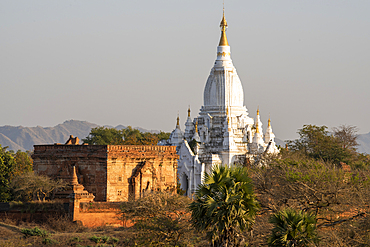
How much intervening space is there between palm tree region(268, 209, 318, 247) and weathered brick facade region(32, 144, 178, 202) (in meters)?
19.3

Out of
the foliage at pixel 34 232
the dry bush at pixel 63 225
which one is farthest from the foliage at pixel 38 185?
the foliage at pixel 34 232

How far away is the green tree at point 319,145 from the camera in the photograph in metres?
63.0

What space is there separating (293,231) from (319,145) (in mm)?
45825

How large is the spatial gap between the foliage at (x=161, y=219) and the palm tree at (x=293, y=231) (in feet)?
21.0

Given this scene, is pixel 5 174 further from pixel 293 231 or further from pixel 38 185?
pixel 293 231

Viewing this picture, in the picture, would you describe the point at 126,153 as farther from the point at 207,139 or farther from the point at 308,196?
the point at 207,139

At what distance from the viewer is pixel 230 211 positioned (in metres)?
22.0

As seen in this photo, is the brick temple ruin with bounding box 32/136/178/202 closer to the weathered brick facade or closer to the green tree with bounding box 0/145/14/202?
the weathered brick facade

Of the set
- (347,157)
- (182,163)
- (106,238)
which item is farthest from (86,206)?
(347,157)

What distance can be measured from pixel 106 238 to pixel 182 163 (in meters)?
32.9

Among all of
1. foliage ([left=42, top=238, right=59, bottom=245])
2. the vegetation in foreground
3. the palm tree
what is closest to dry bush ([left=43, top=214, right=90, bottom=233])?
the vegetation in foreground

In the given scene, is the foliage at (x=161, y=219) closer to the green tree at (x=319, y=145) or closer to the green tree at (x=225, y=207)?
the green tree at (x=225, y=207)

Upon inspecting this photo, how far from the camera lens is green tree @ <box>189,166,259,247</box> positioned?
872 inches

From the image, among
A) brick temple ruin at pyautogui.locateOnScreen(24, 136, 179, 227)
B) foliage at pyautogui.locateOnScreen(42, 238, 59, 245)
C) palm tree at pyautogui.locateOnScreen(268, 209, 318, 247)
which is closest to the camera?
palm tree at pyautogui.locateOnScreen(268, 209, 318, 247)
